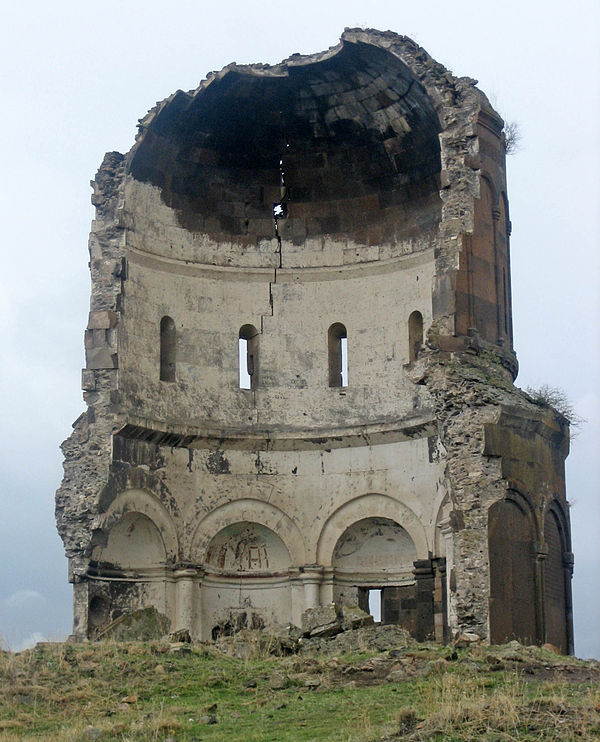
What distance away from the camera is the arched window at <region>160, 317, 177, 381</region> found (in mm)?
26953

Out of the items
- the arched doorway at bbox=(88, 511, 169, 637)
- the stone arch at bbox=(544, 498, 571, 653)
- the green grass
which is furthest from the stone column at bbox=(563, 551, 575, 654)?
the arched doorway at bbox=(88, 511, 169, 637)

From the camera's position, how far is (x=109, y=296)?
1027 inches

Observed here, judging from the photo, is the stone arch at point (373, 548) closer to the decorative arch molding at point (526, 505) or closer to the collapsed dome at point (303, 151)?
the decorative arch molding at point (526, 505)

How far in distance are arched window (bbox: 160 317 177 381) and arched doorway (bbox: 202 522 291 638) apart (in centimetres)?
298

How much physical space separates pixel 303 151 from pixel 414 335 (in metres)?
4.08

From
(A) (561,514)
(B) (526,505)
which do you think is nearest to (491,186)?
(A) (561,514)

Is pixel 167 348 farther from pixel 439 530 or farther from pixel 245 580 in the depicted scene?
pixel 439 530

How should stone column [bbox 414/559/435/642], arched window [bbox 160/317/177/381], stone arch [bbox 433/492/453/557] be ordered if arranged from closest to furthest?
stone column [bbox 414/559/435/642] < stone arch [bbox 433/492/453/557] < arched window [bbox 160/317/177/381]

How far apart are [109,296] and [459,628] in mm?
8783

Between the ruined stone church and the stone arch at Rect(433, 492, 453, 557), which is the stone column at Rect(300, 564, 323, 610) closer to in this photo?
the ruined stone church

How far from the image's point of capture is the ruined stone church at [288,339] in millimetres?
24812

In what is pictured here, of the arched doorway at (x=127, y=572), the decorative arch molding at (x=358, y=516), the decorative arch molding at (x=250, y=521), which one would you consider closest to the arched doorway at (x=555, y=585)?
the decorative arch molding at (x=358, y=516)

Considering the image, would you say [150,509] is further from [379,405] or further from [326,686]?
[326,686]

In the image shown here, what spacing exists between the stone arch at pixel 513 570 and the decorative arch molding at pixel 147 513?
6.64m
